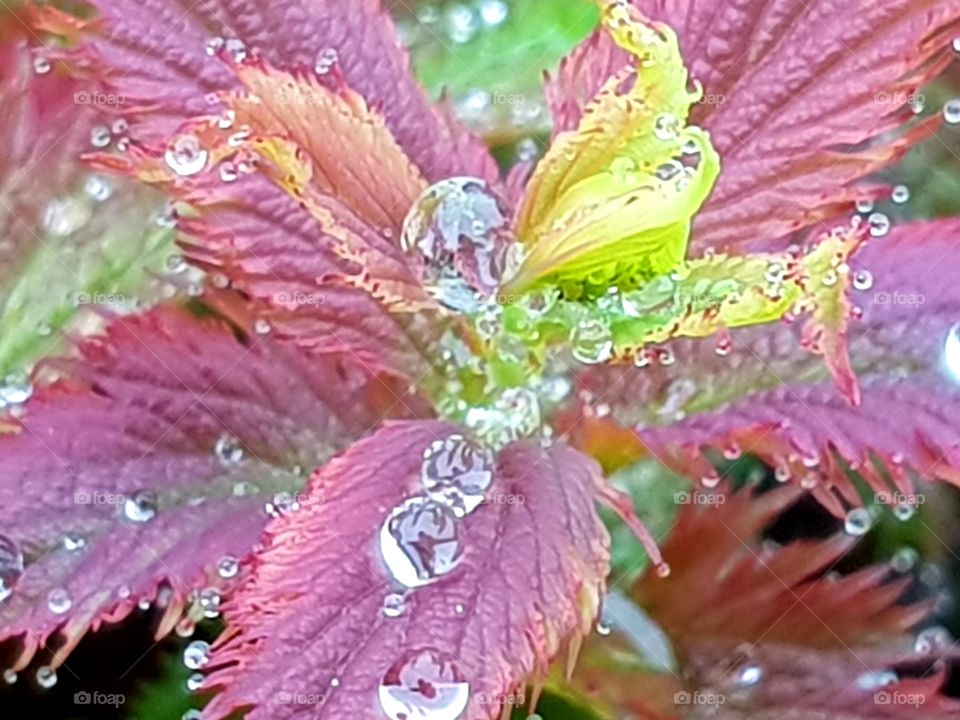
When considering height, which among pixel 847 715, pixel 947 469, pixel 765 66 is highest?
pixel 765 66

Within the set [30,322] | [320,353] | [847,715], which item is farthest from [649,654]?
[30,322]

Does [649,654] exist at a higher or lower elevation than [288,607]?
lower

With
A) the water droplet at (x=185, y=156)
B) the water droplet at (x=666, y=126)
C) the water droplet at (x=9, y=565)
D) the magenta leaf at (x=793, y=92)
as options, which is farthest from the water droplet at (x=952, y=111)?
the water droplet at (x=9, y=565)

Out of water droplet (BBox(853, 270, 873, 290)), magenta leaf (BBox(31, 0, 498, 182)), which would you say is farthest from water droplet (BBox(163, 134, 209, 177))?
water droplet (BBox(853, 270, 873, 290))

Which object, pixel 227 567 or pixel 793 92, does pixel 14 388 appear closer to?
pixel 227 567

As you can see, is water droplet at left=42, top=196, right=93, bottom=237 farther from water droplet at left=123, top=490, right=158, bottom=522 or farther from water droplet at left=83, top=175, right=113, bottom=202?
water droplet at left=123, top=490, right=158, bottom=522

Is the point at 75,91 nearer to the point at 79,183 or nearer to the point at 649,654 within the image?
the point at 79,183
